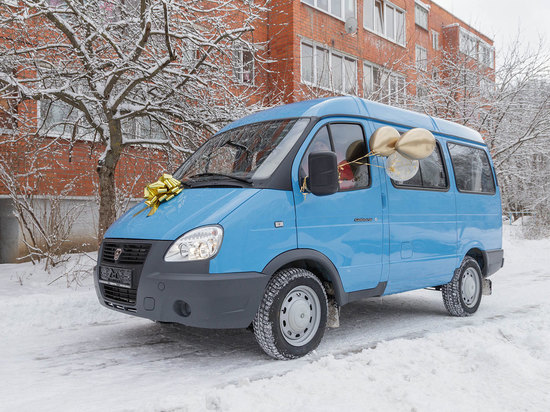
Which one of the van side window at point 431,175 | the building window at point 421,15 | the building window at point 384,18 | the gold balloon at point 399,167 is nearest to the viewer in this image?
the gold balloon at point 399,167

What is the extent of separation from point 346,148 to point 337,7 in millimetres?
15347

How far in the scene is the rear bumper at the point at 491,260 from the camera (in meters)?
6.82

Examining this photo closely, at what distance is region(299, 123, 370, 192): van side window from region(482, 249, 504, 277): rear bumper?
2.81 metres

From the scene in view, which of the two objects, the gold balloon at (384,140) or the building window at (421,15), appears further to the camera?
the building window at (421,15)

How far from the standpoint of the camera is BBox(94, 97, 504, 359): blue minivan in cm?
391

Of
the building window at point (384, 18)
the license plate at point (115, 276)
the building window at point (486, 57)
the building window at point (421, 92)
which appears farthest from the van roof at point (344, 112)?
the building window at point (384, 18)

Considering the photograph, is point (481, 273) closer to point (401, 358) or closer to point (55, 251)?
point (401, 358)

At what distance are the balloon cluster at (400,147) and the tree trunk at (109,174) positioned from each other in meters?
4.51

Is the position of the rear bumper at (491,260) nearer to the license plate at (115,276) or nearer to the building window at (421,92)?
the license plate at (115,276)

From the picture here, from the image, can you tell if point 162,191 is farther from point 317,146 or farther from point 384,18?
point 384,18

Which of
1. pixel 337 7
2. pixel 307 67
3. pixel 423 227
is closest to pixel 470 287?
pixel 423 227

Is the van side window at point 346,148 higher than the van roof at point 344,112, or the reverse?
the van roof at point 344,112

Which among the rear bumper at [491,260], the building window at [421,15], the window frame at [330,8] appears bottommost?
the rear bumper at [491,260]

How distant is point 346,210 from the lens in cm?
476
